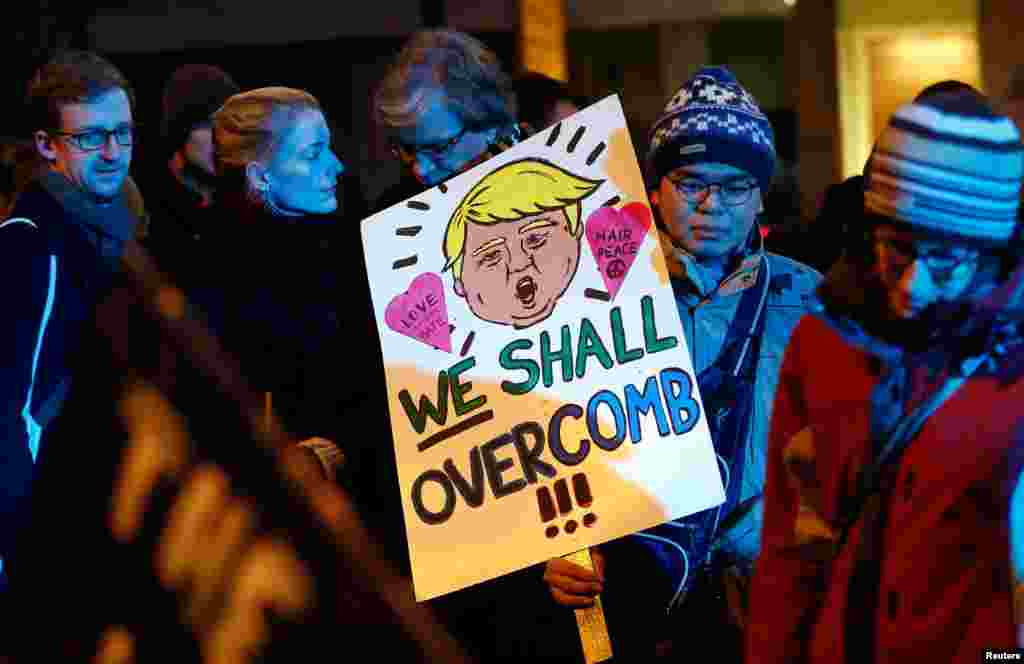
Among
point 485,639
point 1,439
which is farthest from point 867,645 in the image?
point 1,439

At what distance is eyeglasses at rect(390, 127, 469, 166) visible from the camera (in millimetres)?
5059

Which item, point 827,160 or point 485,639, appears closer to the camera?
point 485,639

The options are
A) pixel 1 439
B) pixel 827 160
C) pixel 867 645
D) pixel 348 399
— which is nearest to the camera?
pixel 867 645

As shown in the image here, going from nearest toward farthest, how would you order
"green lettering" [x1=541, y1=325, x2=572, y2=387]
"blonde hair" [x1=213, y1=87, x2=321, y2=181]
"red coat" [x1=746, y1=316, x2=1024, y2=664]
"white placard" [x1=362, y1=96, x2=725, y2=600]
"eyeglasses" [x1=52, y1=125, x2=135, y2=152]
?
"red coat" [x1=746, y1=316, x2=1024, y2=664], "white placard" [x1=362, y1=96, x2=725, y2=600], "green lettering" [x1=541, y1=325, x2=572, y2=387], "blonde hair" [x1=213, y1=87, x2=321, y2=181], "eyeglasses" [x1=52, y1=125, x2=135, y2=152]

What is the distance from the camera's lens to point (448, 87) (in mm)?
5082

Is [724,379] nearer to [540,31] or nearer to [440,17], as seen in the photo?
[540,31]

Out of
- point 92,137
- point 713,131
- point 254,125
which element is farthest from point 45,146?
point 713,131

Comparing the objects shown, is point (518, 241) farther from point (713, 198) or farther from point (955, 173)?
point (955, 173)

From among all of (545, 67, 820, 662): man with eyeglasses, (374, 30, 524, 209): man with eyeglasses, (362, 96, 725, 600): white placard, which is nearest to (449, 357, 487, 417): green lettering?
(362, 96, 725, 600): white placard

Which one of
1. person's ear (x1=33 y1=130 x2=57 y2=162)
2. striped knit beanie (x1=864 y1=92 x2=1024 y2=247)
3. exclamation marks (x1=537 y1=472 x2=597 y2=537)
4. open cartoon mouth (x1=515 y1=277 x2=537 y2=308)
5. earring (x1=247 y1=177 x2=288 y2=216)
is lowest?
exclamation marks (x1=537 y1=472 x2=597 y2=537)

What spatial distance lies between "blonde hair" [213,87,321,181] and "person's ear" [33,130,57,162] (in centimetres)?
87

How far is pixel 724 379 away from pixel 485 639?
3.31 feet

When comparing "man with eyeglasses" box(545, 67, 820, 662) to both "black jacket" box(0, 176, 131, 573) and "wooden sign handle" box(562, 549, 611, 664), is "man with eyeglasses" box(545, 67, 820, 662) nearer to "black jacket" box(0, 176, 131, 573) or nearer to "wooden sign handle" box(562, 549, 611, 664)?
"wooden sign handle" box(562, 549, 611, 664)

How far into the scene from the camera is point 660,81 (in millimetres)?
13688
